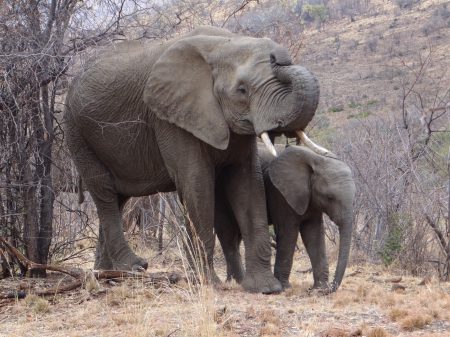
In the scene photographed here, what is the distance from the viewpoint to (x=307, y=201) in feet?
25.3

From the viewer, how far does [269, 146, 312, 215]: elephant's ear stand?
25.3 ft

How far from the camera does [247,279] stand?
7.63 m

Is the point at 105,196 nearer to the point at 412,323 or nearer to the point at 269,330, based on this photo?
the point at 269,330

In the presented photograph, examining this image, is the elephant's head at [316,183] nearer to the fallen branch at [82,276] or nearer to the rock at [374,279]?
the rock at [374,279]

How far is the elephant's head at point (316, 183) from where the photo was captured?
7.38 m

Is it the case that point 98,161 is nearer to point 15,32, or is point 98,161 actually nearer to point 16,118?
point 16,118

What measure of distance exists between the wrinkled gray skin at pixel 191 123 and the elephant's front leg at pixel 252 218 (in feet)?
0.03

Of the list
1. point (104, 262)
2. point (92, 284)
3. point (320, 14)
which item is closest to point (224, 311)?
point (92, 284)

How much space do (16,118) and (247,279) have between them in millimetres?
2962

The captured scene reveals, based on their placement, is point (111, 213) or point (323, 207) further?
point (111, 213)

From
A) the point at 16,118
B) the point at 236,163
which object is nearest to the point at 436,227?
the point at 236,163

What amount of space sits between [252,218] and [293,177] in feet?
1.98

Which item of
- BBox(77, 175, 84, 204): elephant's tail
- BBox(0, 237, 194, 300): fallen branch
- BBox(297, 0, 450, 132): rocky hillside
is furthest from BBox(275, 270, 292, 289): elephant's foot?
BBox(297, 0, 450, 132): rocky hillside

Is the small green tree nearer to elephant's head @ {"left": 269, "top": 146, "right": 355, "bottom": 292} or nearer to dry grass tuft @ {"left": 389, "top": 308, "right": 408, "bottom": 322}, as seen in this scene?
elephant's head @ {"left": 269, "top": 146, "right": 355, "bottom": 292}
